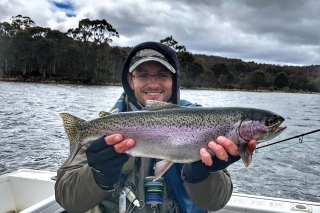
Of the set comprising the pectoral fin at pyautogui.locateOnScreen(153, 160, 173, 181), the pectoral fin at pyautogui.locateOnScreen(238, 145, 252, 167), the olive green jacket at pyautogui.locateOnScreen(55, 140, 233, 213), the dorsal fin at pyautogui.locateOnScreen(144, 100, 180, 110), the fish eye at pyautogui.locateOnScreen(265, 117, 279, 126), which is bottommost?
the olive green jacket at pyautogui.locateOnScreen(55, 140, 233, 213)

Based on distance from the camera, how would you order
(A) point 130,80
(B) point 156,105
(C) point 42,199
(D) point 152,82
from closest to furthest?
(B) point 156,105 < (D) point 152,82 < (A) point 130,80 < (C) point 42,199

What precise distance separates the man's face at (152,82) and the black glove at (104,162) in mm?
971

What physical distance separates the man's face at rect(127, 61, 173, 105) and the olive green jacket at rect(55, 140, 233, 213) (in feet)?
2.36

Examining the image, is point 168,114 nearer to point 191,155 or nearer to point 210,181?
point 191,155

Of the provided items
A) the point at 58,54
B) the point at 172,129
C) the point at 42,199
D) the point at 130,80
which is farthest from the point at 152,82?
the point at 58,54

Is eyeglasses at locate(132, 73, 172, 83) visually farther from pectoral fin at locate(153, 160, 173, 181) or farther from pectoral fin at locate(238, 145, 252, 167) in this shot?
pectoral fin at locate(238, 145, 252, 167)

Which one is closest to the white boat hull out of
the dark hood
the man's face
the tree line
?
the dark hood

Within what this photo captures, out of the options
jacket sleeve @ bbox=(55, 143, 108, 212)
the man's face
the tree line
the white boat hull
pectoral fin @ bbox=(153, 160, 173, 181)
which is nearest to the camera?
pectoral fin @ bbox=(153, 160, 173, 181)

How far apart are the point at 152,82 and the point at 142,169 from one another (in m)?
0.93

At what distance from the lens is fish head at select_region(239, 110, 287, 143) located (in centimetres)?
274

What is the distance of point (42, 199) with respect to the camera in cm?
515

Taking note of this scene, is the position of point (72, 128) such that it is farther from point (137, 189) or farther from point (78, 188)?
point (137, 189)

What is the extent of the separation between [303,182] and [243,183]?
7.94ft

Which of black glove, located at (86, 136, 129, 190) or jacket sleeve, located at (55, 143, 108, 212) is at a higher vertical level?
black glove, located at (86, 136, 129, 190)
